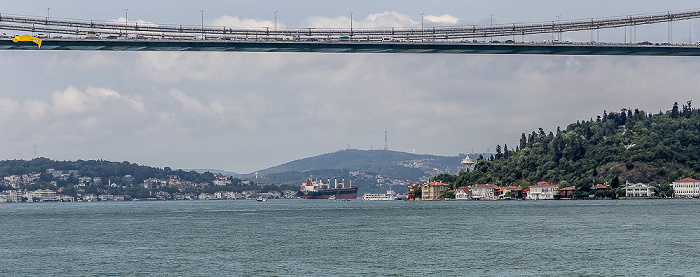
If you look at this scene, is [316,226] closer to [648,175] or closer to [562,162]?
[648,175]

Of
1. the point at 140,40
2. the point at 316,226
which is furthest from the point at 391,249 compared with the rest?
the point at 140,40

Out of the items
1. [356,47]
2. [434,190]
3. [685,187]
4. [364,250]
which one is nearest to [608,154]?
[685,187]

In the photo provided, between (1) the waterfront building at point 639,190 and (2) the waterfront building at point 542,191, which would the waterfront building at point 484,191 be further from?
(1) the waterfront building at point 639,190

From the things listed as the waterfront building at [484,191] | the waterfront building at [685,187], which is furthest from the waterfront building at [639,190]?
the waterfront building at [484,191]

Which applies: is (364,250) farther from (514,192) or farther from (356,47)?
(514,192)

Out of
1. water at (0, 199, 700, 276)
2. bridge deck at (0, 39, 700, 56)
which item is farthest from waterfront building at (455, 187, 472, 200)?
water at (0, 199, 700, 276)
